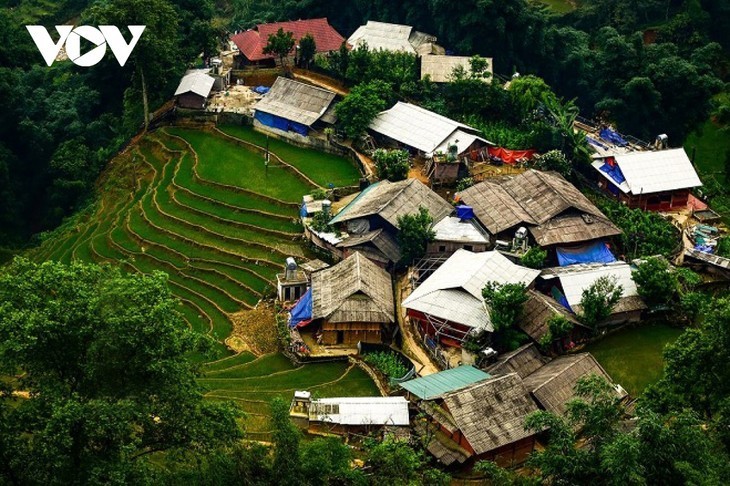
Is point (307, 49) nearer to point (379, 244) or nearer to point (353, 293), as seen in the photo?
point (379, 244)

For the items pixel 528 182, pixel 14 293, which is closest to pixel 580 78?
pixel 528 182

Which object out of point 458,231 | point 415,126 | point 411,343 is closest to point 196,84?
point 415,126

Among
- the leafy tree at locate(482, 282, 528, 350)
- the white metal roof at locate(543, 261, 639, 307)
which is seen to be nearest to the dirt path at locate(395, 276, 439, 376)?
the leafy tree at locate(482, 282, 528, 350)

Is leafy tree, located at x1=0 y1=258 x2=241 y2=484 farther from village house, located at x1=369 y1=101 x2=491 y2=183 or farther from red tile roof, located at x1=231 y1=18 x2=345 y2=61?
red tile roof, located at x1=231 y1=18 x2=345 y2=61

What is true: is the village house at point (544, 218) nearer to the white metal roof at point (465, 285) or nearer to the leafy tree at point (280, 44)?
the white metal roof at point (465, 285)

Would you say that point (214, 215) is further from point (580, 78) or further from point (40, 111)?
point (580, 78)

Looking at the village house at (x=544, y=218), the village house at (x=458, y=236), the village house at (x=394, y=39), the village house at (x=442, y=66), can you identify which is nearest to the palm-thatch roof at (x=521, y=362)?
the village house at (x=544, y=218)
